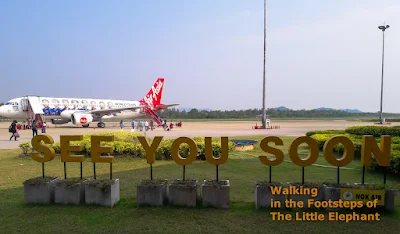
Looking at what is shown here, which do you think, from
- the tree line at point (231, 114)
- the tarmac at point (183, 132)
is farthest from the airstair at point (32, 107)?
the tree line at point (231, 114)

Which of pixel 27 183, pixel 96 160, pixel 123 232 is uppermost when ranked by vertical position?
pixel 96 160

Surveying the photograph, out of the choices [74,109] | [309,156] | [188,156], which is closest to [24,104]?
[74,109]

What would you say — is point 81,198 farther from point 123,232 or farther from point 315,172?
point 315,172

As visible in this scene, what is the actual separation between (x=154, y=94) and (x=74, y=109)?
11.7 meters

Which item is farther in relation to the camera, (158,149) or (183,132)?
(183,132)

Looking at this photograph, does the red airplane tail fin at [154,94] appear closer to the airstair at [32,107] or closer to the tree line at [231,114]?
the airstair at [32,107]

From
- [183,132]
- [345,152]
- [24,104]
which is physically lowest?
[183,132]

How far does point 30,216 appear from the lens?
5445mm

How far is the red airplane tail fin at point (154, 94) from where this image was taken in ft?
148

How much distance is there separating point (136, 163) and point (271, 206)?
→ 20.9 ft

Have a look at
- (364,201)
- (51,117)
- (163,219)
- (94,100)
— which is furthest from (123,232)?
(94,100)

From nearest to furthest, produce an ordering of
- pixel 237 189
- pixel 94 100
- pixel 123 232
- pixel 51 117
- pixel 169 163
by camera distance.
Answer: pixel 123 232
pixel 237 189
pixel 169 163
pixel 51 117
pixel 94 100

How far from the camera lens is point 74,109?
37.5 meters

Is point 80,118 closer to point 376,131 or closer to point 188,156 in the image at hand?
point 376,131
